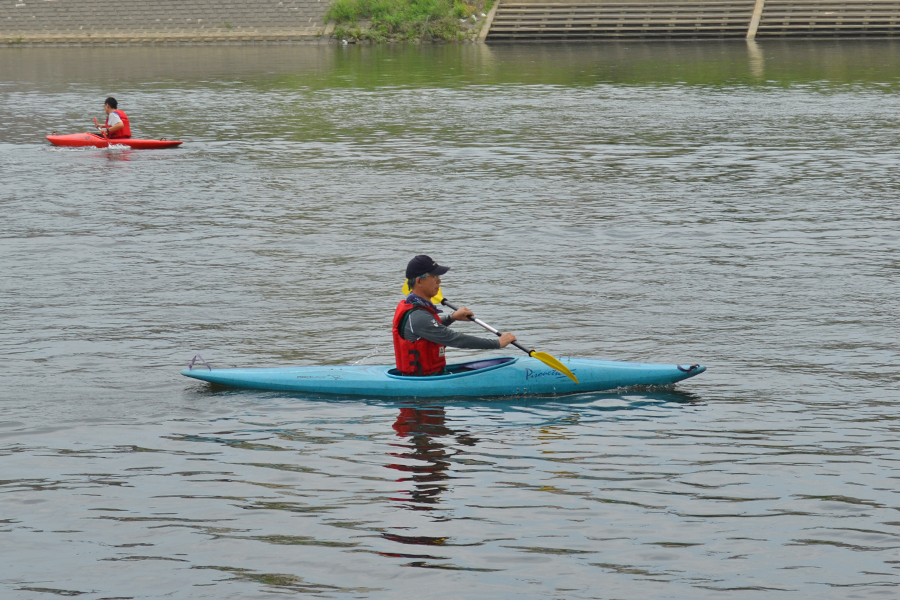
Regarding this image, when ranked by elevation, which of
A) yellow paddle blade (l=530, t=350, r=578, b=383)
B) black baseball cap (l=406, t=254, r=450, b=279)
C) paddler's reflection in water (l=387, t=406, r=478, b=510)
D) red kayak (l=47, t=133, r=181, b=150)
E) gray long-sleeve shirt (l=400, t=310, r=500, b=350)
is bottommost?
paddler's reflection in water (l=387, t=406, r=478, b=510)

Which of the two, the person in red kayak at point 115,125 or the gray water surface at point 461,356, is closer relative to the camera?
the gray water surface at point 461,356

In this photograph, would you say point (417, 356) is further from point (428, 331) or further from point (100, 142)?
point (100, 142)

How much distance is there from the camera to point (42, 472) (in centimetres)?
879

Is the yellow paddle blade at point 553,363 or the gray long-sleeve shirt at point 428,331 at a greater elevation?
the gray long-sleeve shirt at point 428,331

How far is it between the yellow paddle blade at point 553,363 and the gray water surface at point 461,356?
258 millimetres

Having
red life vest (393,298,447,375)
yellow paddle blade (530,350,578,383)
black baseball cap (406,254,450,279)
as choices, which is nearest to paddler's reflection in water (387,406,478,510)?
red life vest (393,298,447,375)

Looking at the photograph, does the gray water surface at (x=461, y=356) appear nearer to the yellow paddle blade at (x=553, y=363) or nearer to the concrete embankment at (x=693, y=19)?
the yellow paddle blade at (x=553, y=363)

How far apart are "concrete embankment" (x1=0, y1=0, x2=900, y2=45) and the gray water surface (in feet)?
80.9

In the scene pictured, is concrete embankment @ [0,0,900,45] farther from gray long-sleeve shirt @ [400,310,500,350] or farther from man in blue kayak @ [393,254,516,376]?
gray long-sleeve shirt @ [400,310,500,350]

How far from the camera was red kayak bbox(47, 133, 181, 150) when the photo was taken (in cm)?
2588

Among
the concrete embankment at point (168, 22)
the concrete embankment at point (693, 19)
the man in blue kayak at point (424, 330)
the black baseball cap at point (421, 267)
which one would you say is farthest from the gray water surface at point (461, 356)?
the concrete embankment at point (168, 22)

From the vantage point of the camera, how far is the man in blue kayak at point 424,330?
1027cm

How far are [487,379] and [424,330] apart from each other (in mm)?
787

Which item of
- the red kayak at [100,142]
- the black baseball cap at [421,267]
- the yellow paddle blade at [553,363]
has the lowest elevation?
the yellow paddle blade at [553,363]
